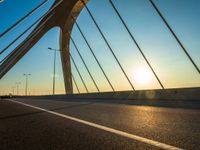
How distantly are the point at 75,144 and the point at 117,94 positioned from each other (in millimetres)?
11189

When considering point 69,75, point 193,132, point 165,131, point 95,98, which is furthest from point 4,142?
point 69,75

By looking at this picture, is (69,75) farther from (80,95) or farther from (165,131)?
(165,131)

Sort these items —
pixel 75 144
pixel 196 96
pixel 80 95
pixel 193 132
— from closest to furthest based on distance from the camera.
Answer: pixel 75 144, pixel 193 132, pixel 196 96, pixel 80 95

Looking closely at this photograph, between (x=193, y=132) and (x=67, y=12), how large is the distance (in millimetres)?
22688

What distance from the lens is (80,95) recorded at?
20797 mm

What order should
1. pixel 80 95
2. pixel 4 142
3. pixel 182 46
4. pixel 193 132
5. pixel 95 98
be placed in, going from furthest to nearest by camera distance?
1. pixel 80 95
2. pixel 95 98
3. pixel 182 46
4. pixel 193 132
5. pixel 4 142

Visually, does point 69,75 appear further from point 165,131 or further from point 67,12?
point 165,131

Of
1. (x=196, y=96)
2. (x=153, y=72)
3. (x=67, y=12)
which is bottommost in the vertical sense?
(x=196, y=96)

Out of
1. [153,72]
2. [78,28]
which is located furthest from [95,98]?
[78,28]

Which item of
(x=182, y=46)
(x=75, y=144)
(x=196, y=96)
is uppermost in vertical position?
(x=182, y=46)

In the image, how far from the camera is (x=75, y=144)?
9.71 ft

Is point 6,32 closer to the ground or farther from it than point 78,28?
closer to the ground

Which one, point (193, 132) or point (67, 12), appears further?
point (67, 12)

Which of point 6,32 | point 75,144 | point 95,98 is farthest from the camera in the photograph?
point 95,98
